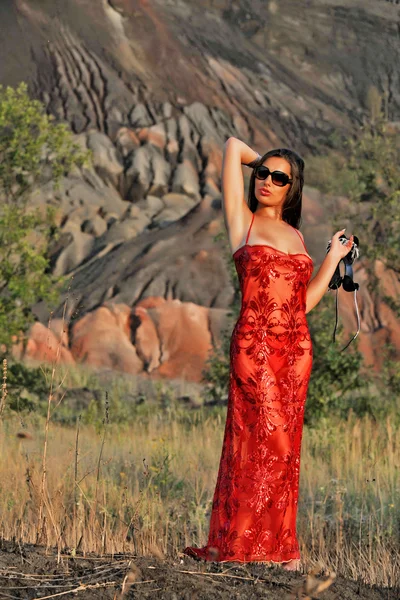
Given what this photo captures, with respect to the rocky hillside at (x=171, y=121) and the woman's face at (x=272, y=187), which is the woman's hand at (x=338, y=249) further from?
the rocky hillside at (x=171, y=121)

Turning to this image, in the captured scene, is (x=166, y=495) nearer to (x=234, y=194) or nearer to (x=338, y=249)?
(x=338, y=249)

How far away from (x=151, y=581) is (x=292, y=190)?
7.27 ft

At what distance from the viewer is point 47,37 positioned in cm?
6619

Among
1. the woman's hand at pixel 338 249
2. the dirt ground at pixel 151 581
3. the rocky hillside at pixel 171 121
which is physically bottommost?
the dirt ground at pixel 151 581

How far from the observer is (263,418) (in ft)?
17.3

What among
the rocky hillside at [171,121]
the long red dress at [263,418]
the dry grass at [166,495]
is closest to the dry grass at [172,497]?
the dry grass at [166,495]

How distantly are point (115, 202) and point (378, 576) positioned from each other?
44.5 metres

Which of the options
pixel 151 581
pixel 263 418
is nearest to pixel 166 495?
pixel 263 418

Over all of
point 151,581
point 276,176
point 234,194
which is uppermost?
point 276,176

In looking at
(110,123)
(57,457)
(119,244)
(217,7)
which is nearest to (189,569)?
(57,457)

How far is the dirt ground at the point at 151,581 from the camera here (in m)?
4.39

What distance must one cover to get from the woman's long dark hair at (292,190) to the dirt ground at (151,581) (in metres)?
1.84

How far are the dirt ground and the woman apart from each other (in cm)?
33

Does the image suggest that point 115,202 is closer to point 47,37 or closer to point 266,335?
point 47,37
